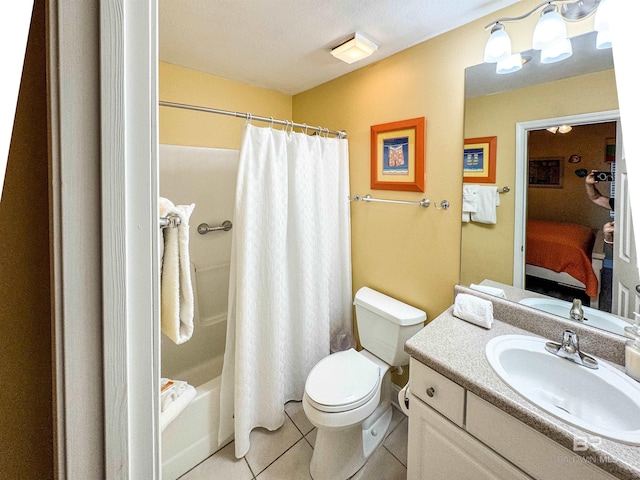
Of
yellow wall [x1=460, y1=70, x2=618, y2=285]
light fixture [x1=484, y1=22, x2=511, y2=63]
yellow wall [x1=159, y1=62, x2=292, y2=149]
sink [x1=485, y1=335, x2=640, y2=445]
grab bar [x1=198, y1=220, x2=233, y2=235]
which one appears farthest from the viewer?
grab bar [x1=198, y1=220, x2=233, y2=235]

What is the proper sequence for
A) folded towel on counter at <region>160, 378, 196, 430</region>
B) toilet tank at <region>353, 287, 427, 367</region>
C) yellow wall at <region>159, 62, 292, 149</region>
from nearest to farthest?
folded towel on counter at <region>160, 378, 196, 430</region> < toilet tank at <region>353, 287, 427, 367</region> < yellow wall at <region>159, 62, 292, 149</region>

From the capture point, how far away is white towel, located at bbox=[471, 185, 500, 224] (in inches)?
55.5

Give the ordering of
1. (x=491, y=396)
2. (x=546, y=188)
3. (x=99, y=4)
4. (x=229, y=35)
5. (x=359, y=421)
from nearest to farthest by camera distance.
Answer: (x=99, y=4) < (x=491, y=396) < (x=546, y=188) < (x=359, y=421) < (x=229, y=35)

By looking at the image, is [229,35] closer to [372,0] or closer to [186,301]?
[372,0]

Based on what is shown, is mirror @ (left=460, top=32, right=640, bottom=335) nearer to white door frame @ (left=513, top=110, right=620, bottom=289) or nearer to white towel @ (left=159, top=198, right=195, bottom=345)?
white door frame @ (left=513, top=110, right=620, bottom=289)

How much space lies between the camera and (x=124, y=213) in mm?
387

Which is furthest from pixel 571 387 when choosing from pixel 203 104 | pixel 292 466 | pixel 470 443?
pixel 203 104

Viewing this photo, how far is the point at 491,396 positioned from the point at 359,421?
72cm

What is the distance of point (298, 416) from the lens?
5.93 ft

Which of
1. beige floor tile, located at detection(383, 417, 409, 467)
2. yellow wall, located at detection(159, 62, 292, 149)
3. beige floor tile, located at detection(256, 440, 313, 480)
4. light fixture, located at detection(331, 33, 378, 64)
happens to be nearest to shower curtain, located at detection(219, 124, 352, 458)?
beige floor tile, located at detection(256, 440, 313, 480)

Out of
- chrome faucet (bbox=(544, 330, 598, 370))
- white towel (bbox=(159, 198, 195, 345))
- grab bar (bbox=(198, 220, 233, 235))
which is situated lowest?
chrome faucet (bbox=(544, 330, 598, 370))

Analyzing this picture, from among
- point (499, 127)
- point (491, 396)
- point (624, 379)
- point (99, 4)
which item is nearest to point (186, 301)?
point (99, 4)

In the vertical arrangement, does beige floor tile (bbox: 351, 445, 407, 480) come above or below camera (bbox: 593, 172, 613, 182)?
below

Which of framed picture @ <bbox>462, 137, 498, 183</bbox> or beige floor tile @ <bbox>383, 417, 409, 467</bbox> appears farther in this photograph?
beige floor tile @ <bbox>383, 417, 409, 467</bbox>
